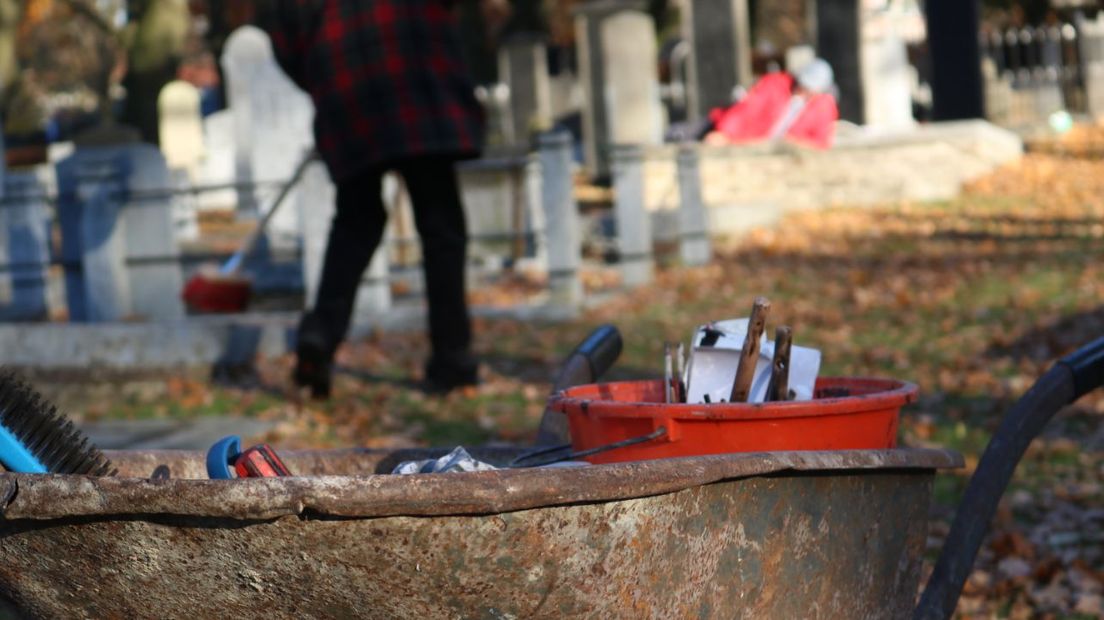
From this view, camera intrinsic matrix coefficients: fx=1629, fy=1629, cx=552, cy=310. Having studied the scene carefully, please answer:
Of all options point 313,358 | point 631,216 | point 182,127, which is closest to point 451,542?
point 313,358

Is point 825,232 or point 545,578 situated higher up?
point 545,578

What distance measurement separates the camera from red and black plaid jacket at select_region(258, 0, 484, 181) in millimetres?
6184

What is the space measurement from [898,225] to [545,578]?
517 inches

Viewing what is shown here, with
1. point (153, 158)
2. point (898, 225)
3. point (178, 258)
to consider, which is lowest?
point (898, 225)

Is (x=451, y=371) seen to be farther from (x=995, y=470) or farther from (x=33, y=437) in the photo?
(x=33, y=437)

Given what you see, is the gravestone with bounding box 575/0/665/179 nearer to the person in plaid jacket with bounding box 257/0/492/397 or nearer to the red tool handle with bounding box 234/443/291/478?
the person in plaid jacket with bounding box 257/0/492/397

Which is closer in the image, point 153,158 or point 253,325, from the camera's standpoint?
point 253,325

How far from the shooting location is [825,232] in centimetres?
1473

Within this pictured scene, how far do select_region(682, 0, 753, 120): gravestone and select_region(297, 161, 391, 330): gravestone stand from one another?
35.6ft

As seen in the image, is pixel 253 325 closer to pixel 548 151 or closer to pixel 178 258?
pixel 178 258

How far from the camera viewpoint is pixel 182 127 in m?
22.9

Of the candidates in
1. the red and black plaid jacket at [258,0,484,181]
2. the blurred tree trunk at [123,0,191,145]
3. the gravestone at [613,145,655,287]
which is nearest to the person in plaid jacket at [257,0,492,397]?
the red and black plaid jacket at [258,0,484,181]

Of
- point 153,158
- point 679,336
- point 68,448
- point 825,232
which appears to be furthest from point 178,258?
point 68,448

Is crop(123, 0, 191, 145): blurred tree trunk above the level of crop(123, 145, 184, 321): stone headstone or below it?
above
